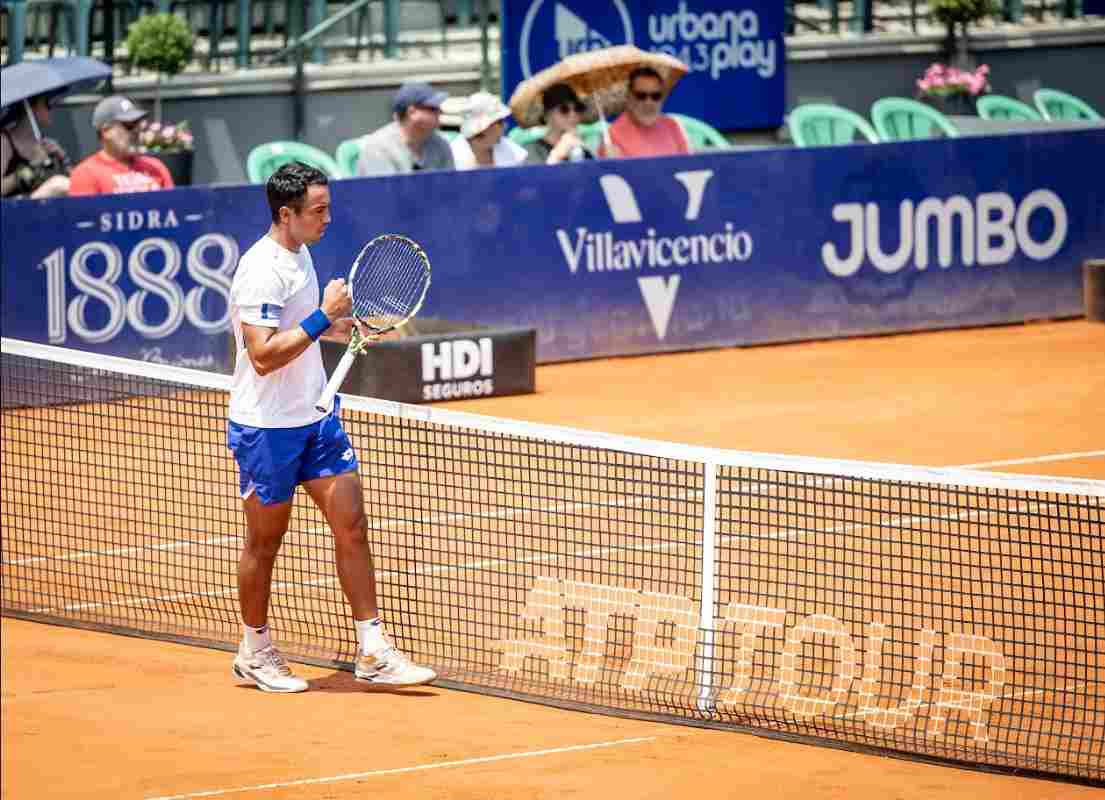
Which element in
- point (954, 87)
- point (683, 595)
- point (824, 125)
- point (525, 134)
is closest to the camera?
point (683, 595)

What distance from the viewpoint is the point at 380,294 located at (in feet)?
26.2

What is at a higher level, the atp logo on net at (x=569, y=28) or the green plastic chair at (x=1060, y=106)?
the atp logo on net at (x=569, y=28)

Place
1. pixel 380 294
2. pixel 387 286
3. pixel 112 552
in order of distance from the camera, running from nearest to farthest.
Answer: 1. pixel 380 294
2. pixel 387 286
3. pixel 112 552

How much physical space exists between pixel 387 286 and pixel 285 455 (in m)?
0.99

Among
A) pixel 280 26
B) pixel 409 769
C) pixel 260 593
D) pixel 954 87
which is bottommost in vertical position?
pixel 409 769

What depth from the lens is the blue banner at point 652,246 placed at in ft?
43.4

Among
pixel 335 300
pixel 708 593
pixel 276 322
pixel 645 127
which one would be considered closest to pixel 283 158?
pixel 645 127

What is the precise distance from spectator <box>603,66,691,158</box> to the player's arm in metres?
8.14

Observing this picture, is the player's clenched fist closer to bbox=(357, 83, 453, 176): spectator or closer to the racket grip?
the racket grip

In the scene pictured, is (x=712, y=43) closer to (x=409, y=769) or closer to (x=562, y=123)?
(x=562, y=123)

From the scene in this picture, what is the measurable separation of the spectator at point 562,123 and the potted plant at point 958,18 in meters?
6.74

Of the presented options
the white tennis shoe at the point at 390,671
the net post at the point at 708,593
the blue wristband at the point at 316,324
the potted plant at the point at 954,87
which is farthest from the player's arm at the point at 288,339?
the potted plant at the point at 954,87

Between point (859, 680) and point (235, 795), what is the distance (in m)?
2.40

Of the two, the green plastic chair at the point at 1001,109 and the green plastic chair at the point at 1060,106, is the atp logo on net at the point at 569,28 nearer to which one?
the green plastic chair at the point at 1001,109
